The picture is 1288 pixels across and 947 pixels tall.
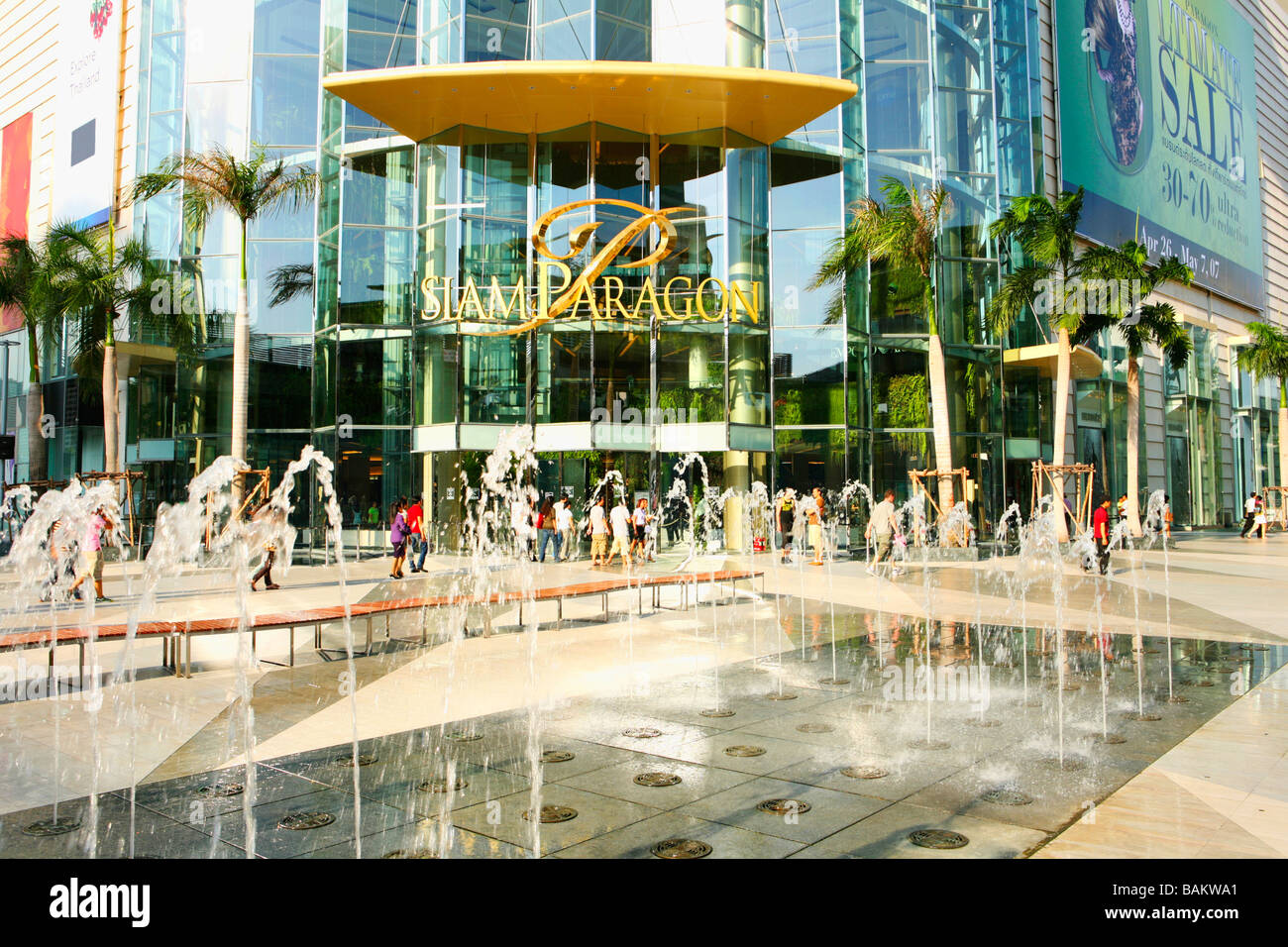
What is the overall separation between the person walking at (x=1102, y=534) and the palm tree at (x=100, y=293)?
75.2 ft

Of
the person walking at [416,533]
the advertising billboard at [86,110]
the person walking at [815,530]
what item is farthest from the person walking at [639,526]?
the advertising billboard at [86,110]

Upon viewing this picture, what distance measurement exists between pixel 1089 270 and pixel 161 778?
2831 centimetres

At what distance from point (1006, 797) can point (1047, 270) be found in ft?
80.6

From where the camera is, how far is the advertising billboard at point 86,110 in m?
36.2

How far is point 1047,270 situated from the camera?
86.2ft

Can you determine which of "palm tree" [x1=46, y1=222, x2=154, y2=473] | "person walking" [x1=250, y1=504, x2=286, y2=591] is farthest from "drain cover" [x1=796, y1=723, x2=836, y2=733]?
"palm tree" [x1=46, y1=222, x2=154, y2=473]

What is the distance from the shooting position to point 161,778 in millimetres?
5742

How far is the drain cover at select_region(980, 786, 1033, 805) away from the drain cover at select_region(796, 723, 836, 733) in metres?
1.64

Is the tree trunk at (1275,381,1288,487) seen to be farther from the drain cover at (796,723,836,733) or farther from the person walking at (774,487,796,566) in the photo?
the drain cover at (796,723,836,733)

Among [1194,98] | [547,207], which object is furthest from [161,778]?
[1194,98]

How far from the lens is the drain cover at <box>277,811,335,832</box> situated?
479cm
